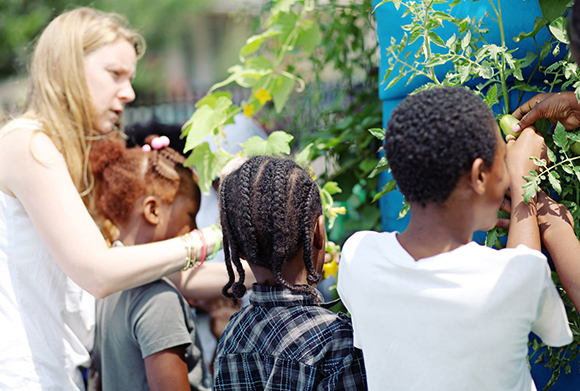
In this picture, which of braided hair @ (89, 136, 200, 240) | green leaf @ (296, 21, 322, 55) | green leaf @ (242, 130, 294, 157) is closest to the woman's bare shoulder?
braided hair @ (89, 136, 200, 240)

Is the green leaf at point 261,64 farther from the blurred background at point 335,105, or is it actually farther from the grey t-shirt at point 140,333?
the grey t-shirt at point 140,333

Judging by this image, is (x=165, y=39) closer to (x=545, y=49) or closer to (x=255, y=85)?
(x=255, y=85)

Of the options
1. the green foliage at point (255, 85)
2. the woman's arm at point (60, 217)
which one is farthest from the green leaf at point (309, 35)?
the woman's arm at point (60, 217)

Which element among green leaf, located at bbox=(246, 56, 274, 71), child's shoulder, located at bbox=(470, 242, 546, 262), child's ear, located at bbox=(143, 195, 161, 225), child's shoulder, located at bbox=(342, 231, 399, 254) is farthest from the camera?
green leaf, located at bbox=(246, 56, 274, 71)

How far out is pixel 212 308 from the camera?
7.34 feet

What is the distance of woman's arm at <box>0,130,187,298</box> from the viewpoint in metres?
1.45

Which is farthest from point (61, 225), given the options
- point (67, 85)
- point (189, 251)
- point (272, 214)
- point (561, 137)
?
point (561, 137)

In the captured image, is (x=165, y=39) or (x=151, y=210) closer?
(x=151, y=210)

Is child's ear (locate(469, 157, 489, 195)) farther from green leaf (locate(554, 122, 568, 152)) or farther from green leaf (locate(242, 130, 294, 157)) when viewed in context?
green leaf (locate(242, 130, 294, 157))

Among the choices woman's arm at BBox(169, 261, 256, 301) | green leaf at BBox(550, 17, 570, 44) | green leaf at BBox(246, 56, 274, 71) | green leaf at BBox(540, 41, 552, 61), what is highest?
green leaf at BBox(550, 17, 570, 44)

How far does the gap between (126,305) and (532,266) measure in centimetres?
126

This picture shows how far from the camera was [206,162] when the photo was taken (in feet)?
6.10

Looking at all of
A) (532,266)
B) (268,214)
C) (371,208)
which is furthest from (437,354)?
(371,208)

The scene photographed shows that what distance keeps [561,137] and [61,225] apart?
1348mm
